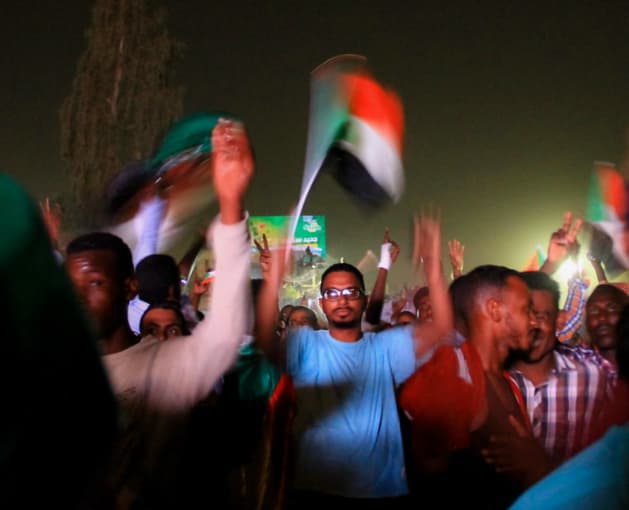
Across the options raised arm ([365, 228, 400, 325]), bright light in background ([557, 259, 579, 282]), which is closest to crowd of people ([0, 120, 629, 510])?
bright light in background ([557, 259, 579, 282])

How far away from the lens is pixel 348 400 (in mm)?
3697

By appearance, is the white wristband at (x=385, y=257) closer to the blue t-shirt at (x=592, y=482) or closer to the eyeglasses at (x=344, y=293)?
the eyeglasses at (x=344, y=293)

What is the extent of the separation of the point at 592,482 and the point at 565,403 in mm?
2353

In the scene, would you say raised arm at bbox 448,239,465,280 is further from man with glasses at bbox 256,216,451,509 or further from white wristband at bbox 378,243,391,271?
man with glasses at bbox 256,216,451,509

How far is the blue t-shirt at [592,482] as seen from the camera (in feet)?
4.11

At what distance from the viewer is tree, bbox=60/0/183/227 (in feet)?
77.9

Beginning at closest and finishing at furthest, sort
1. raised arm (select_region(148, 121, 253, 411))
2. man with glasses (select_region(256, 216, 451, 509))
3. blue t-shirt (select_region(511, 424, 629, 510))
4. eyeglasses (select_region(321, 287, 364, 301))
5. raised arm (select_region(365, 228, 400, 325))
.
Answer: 1. blue t-shirt (select_region(511, 424, 629, 510))
2. raised arm (select_region(148, 121, 253, 411))
3. man with glasses (select_region(256, 216, 451, 509))
4. eyeglasses (select_region(321, 287, 364, 301))
5. raised arm (select_region(365, 228, 400, 325))

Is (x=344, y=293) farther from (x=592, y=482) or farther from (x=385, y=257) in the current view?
(x=592, y=482)

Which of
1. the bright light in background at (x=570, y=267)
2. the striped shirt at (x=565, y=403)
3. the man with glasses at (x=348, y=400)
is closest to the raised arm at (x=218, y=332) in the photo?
the man with glasses at (x=348, y=400)

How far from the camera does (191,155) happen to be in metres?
2.96

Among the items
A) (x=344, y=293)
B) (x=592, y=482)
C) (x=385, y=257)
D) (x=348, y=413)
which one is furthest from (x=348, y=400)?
(x=592, y=482)

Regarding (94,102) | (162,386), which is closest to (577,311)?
(162,386)

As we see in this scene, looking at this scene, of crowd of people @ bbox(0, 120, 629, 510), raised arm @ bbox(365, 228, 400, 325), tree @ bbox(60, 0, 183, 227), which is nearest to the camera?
crowd of people @ bbox(0, 120, 629, 510)

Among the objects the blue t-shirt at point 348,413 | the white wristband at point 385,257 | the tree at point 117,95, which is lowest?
the blue t-shirt at point 348,413
